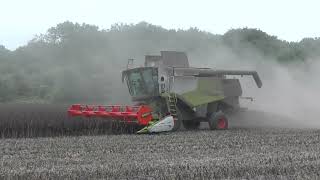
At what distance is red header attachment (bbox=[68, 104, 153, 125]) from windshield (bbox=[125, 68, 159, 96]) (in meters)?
0.91

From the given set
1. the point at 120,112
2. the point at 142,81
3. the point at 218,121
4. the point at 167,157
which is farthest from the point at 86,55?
the point at 167,157

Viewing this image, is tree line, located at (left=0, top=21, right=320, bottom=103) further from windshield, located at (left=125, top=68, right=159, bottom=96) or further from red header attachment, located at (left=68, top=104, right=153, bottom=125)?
red header attachment, located at (left=68, top=104, right=153, bottom=125)

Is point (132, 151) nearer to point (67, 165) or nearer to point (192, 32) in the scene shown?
point (67, 165)

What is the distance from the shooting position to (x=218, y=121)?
1652 centimetres

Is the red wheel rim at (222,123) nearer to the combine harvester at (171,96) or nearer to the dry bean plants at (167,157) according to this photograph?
the combine harvester at (171,96)

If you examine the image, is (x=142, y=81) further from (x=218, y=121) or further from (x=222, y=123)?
(x=222, y=123)

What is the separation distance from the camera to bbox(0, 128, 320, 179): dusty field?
7.59 m

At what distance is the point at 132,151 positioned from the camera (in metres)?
10.5

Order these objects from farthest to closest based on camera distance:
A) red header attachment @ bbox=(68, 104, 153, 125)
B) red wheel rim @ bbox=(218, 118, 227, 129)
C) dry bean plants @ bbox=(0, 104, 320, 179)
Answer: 1. red wheel rim @ bbox=(218, 118, 227, 129)
2. red header attachment @ bbox=(68, 104, 153, 125)
3. dry bean plants @ bbox=(0, 104, 320, 179)

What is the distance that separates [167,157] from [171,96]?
20.9 feet

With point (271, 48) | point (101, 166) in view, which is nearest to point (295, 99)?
point (271, 48)

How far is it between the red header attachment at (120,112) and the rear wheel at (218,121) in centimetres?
214

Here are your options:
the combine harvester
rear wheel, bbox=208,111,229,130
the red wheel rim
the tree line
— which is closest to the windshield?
the combine harvester

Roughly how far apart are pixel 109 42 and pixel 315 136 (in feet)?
34.3
